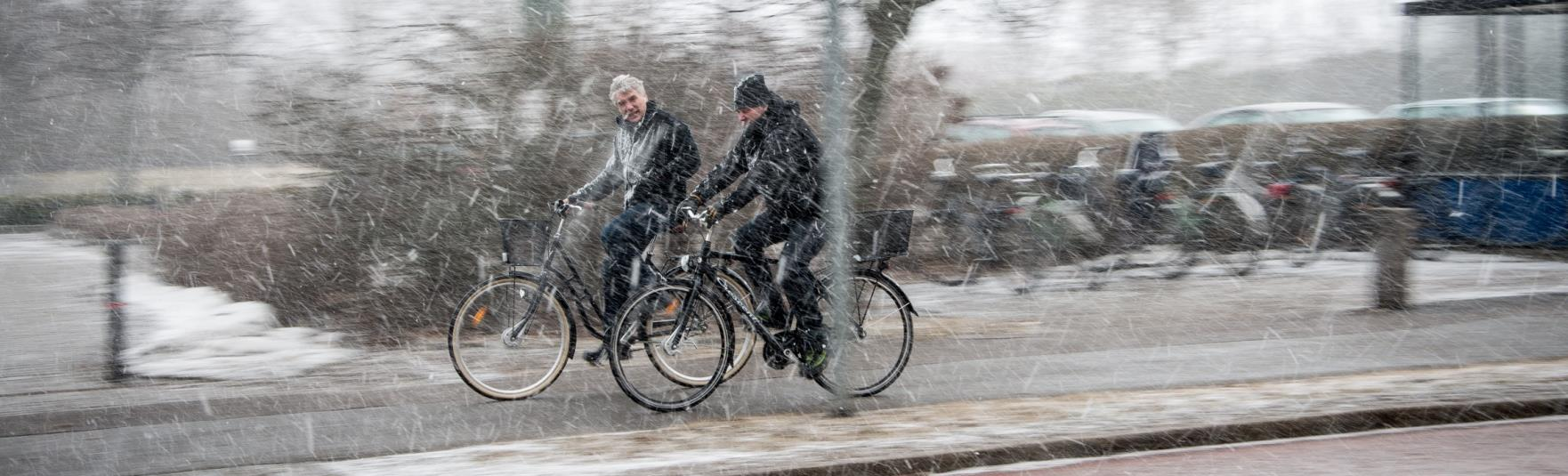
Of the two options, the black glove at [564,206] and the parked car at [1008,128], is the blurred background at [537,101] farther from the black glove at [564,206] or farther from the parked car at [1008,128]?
the black glove at [564,206]

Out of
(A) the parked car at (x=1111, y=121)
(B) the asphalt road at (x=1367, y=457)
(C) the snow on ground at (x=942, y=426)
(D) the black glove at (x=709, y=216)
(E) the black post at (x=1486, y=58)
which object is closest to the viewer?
(B) the asphalt road at (x=1367, y=457)

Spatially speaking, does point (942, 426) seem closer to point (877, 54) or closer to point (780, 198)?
point (780, 198)

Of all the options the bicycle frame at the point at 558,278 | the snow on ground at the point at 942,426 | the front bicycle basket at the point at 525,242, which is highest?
the front bicycle basket at the point at 525,242

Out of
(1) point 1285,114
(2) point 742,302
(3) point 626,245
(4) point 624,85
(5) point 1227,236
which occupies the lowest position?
(5) point 1227,236

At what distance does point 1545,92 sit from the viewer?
45.4ft

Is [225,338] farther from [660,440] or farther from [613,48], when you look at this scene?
[660,440]

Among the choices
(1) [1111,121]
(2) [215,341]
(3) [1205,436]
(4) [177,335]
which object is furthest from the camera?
(1) [1111,121]

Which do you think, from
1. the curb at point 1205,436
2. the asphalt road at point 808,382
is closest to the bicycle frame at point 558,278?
the asphalt road at point 808,382

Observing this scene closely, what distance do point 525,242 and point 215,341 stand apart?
3.32 metres

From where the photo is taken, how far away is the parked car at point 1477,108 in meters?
14.0

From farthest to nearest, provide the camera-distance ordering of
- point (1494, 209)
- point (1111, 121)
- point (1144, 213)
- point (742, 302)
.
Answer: point (1111, 121) < point (1494, 209) < point (1144, 213) < point (742, 302)

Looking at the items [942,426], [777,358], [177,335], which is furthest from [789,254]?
[177,335]

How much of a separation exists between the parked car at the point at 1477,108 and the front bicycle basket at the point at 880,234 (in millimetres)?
9742

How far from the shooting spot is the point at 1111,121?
43.6 feet
